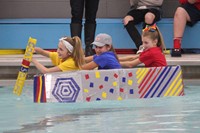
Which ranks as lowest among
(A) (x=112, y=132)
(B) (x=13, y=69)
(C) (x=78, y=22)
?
(A) (x=112, y=132)

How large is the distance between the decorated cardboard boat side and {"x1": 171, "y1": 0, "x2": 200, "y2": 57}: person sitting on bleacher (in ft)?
6.73

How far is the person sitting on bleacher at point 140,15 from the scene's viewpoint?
30.4 ft

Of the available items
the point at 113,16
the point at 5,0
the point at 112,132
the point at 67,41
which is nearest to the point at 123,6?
the point at 113,16

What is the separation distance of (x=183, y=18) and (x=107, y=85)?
8.92 ft

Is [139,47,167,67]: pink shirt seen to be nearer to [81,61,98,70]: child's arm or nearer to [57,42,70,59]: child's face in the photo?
[81,61,98,70]: child's arm

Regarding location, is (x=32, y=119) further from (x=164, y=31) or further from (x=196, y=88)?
(x=164, y=31)

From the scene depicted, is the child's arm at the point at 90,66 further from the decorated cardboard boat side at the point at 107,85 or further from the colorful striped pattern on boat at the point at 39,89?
the colorful striped pattern on boat at the point at 39,89

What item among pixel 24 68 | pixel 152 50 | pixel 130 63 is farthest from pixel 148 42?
pixel 24 68

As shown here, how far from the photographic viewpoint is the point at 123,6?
10.6m

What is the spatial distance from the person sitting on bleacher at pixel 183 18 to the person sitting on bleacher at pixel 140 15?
344mm

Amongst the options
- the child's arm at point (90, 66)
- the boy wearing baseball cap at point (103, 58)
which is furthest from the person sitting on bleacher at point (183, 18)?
the child's arm at point (90, 66)

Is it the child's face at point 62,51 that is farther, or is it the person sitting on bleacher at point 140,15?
the person sitting on bleacher at point 140,15

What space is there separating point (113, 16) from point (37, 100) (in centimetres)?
409

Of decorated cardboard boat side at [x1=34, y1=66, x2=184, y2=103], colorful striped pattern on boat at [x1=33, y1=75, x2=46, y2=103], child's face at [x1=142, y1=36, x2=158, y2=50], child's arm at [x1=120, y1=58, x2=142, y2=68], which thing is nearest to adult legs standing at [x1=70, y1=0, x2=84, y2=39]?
child's arm at [x1=120, y1=58, x2=142, y2=68]
